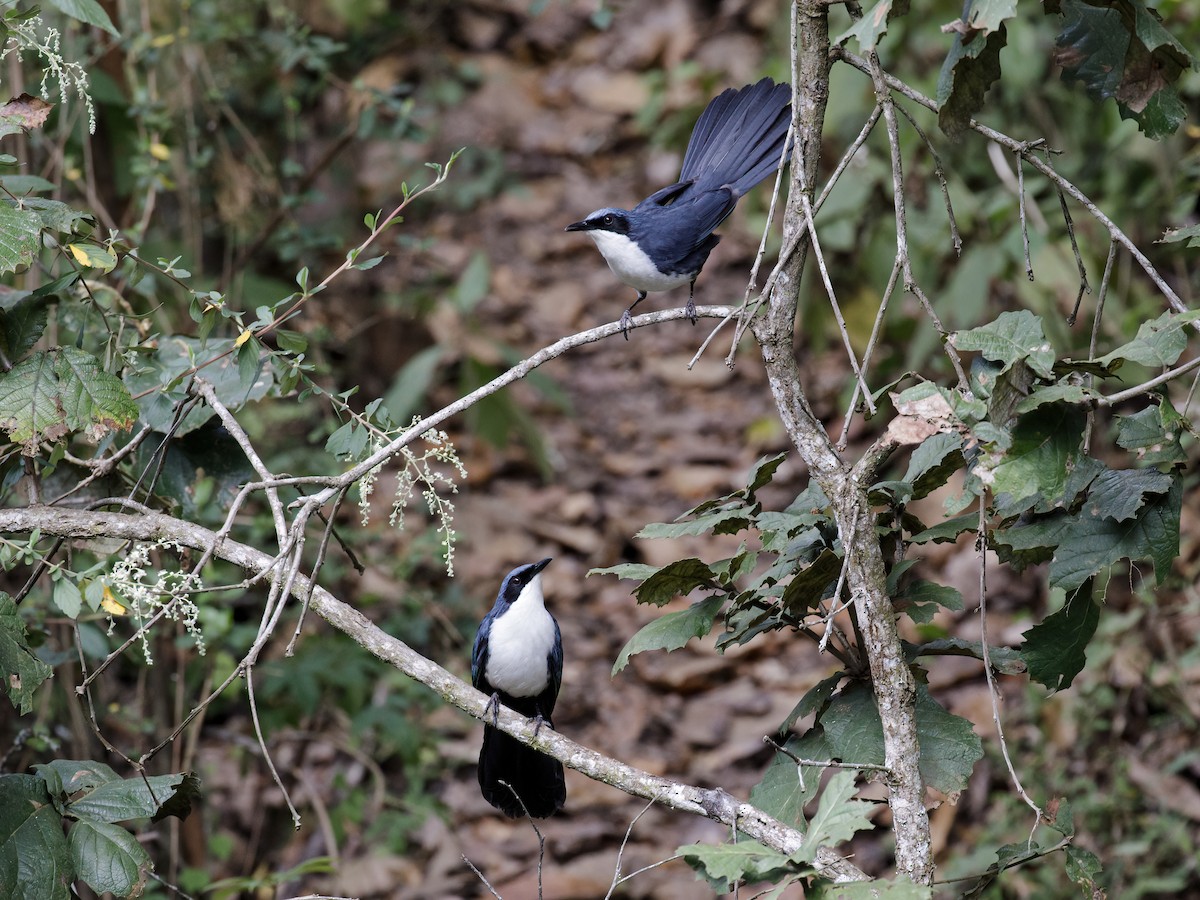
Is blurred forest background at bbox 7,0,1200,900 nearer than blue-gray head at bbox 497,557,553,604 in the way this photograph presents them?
No

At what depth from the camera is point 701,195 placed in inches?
131

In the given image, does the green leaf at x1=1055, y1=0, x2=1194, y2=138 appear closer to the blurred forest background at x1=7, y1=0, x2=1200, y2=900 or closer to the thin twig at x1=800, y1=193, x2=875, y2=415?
the thin twig at x1=800, y1=193, x2=875, y2=415

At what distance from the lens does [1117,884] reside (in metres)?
4.58

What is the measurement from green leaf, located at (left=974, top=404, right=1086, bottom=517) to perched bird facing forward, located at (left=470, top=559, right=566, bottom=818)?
1777 millimetres

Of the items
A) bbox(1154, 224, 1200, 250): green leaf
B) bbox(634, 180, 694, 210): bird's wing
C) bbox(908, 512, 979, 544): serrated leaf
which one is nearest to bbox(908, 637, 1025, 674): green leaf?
bbox(908, 512, 979, 544): serrated leaf

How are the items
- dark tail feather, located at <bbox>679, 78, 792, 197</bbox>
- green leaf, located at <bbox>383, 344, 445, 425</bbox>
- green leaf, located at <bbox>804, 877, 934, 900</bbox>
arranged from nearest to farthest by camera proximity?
green leaf, located at <bbox>804, 877, 934, 900</bbox>
dark tail feather, located at <bbox>679, 78, 792, 197</bbox>
green leaf, located at <bbox>383, 344, 445, 425</bbox>

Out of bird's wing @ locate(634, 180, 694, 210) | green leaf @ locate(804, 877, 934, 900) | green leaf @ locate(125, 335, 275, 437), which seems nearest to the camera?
green leaf @ locate(804, 877, 934, 900)

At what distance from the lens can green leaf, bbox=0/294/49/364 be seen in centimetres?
259

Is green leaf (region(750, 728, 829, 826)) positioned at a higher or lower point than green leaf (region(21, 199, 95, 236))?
lower

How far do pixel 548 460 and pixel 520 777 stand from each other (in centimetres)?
363

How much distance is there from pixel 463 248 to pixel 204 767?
448 centimetres

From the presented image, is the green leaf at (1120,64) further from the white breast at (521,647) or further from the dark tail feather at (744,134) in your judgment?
the white breast at (521,647)

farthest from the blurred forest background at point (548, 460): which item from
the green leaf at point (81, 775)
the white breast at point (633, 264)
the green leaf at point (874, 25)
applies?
the green leaf at point (874, 25)

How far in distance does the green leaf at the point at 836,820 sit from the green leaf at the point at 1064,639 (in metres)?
0.52
